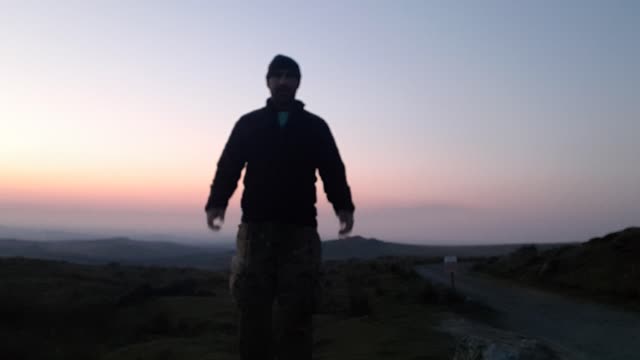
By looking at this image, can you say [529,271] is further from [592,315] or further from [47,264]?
[47,264]

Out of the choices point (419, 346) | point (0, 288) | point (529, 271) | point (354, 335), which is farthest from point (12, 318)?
point (529, 271)

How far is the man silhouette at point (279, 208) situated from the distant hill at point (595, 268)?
19.6m

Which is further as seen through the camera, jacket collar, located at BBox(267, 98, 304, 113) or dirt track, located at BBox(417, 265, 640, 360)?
dirt track, located at BBox(417, 265, 640, 360)

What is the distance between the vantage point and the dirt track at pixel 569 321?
13594 mm

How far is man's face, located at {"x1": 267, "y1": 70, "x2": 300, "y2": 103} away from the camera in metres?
6.51

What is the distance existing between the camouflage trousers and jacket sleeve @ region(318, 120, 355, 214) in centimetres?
45

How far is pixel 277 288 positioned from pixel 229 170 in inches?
42.6

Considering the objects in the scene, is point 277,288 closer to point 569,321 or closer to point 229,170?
point 229,170

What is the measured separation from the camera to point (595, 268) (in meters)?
29.6

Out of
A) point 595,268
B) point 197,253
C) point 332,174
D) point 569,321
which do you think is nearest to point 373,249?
point 197,253

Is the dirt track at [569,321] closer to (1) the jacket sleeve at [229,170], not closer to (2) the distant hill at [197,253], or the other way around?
(1) the jacket sleeve at [229,170]

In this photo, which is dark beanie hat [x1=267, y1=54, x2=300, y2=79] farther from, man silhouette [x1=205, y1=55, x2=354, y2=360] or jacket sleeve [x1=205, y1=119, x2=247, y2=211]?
jacket sleeve [x1=205, y1=119, x2=247, y2=211]

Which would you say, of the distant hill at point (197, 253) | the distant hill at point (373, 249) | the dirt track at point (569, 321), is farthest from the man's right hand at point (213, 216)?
the distant hill at point (373, 249)

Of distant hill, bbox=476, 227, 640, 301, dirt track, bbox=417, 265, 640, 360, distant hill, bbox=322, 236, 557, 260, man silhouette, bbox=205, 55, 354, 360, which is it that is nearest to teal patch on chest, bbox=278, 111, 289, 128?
man silhouette, bbox=205, 55, 354, 360
